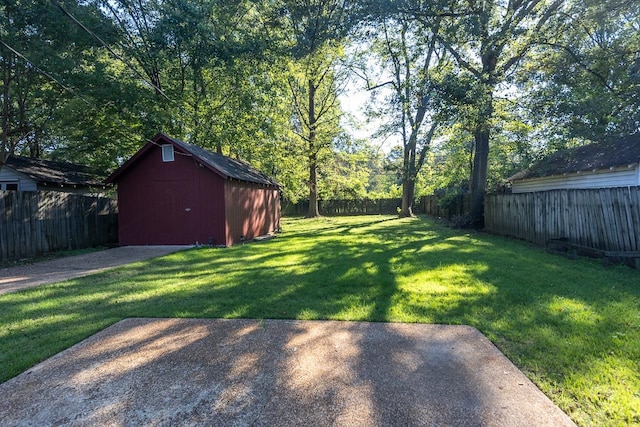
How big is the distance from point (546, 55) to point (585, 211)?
8.39 meters

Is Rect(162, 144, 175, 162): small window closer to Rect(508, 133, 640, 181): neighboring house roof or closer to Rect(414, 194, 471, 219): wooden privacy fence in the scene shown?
Rect(414, 194, 471, 219): wooden privacy fence

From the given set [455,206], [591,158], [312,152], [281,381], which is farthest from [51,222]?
[591,158]

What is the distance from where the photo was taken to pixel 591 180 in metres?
12.2

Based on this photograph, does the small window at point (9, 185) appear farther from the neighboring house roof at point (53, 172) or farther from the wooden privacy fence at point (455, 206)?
the wooden privacy fence at point (455, 206)

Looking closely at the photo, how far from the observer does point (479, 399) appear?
253 centimetres

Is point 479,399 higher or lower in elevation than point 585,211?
lower

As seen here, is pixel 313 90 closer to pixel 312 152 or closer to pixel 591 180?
pixel 312 152

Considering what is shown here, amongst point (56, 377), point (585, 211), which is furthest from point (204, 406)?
point (585, 211)

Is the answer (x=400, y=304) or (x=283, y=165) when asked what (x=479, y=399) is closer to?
(x=400, y=304)

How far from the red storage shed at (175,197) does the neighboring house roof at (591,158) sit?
12.4 metres

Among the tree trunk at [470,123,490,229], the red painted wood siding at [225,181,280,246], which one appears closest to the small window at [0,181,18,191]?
the red painted wood siding at [225,181,280,246]

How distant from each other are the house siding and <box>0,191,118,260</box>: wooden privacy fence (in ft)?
57.5

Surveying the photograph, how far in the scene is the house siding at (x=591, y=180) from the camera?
A: 34.6 ft

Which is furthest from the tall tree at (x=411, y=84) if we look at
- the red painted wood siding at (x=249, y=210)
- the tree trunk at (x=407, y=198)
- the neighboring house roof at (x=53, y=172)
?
the neighboring house roof at (x=53, y=172)
